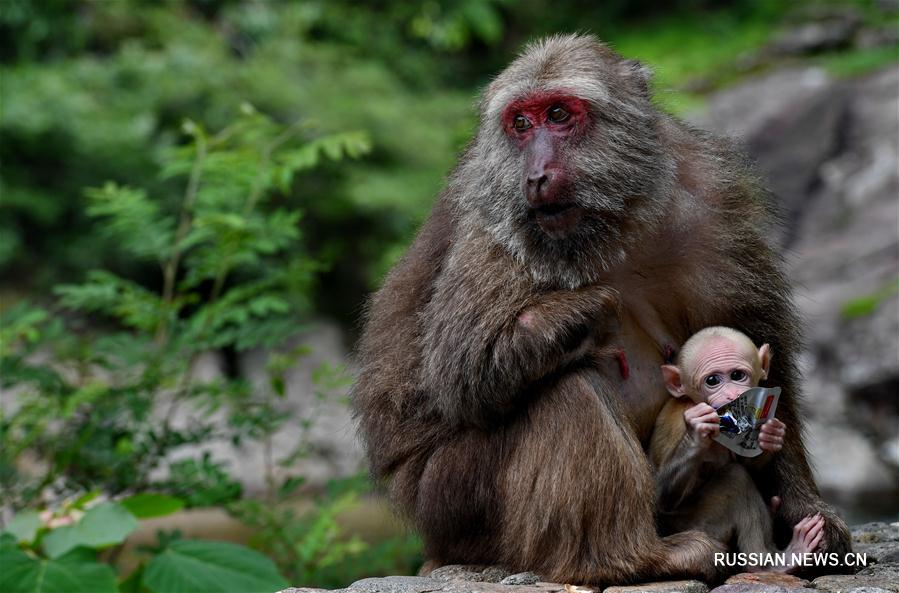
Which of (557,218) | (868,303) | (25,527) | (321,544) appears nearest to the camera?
(557,218)

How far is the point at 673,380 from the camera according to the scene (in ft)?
13.9

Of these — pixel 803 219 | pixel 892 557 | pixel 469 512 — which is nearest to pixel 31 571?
pixel 469 512

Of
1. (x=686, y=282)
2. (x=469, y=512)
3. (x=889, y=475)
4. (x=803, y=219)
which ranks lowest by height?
(x=469, y=512)

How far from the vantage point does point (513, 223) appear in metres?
4.20

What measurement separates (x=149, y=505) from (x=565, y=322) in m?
2.47

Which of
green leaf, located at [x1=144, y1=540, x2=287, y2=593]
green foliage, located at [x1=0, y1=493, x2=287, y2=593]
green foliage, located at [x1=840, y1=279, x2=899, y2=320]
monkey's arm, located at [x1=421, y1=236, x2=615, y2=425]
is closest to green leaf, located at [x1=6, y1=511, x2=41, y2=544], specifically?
green foliage, located at [x1=0, y1=493, x2=287, y2=593]

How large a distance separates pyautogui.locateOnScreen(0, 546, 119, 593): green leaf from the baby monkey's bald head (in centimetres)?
255

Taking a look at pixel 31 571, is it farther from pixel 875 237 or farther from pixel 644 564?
pixel 875 237

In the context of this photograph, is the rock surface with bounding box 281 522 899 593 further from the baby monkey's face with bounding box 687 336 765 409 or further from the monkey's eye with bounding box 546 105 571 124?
the monkey's eye with bounding box 546 105 571 124

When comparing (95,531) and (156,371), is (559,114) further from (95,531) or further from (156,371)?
(156,371)

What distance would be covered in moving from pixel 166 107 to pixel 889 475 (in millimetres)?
9195

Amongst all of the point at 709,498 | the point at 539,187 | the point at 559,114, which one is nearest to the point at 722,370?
the point at 709,498

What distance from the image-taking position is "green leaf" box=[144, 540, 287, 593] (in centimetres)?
499

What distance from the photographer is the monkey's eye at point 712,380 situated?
13.4ft
